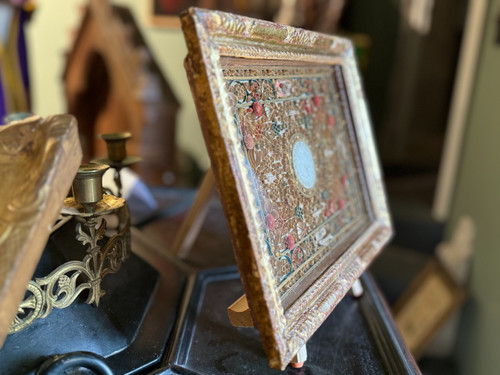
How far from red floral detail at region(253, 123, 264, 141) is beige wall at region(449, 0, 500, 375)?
1236 millimetres

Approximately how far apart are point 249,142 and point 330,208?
1.07 ft

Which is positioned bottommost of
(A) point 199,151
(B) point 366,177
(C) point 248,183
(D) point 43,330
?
(A) point 199,151

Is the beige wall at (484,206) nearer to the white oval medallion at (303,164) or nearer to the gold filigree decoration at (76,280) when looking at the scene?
the white oval medallion at (303,164)

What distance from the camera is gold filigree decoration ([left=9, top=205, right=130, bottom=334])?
585mm

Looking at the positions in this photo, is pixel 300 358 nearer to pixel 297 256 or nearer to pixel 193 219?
pixel 297 256

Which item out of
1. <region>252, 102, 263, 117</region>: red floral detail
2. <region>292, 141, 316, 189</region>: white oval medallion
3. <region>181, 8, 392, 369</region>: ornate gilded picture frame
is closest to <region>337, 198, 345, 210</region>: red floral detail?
<region>181, 8, 392, 369</region>: ornate gilded picture frame

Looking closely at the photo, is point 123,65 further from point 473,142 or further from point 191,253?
point 473,142

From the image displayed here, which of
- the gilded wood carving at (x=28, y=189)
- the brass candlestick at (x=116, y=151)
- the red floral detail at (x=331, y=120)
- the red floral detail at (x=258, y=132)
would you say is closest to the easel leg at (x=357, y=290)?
the red floral detail at (x=331, y=120)

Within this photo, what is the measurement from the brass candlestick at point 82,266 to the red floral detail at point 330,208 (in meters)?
0.41

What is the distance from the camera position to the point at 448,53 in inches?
124

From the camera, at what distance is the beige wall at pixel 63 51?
2.88 metres

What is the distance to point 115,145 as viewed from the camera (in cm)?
91

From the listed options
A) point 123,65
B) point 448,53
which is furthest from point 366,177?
point 448,53

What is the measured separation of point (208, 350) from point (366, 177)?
575 millimetres
